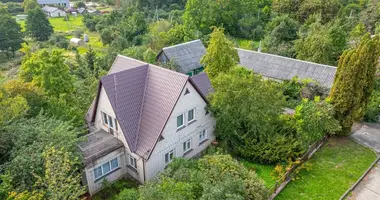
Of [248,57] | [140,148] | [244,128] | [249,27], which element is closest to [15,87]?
[140,148]

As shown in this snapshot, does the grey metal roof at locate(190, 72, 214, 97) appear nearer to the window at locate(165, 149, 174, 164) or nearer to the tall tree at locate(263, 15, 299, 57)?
the window at locate(165, 149, 174, 164)

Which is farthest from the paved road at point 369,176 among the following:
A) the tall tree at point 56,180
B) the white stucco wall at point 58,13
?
the white stucco wall at point 58,13

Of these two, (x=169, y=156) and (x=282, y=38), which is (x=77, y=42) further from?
(x=169, y=156)

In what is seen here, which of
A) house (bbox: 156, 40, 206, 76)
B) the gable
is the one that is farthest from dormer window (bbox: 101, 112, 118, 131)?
house (bbox: 156, 40, 206, 76)

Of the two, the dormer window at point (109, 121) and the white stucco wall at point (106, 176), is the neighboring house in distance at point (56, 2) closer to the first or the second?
the dormer window at point (109, 121)

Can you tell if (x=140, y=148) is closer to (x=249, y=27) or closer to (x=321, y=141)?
(x=321, y=141)

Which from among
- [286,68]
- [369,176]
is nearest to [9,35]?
[286,68]
